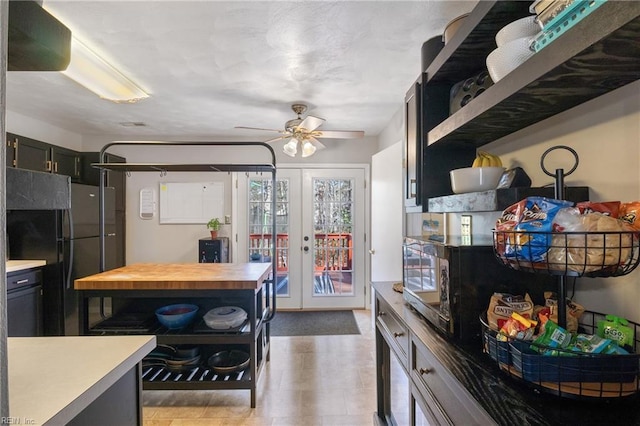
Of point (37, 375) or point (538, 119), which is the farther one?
point (538, 119)

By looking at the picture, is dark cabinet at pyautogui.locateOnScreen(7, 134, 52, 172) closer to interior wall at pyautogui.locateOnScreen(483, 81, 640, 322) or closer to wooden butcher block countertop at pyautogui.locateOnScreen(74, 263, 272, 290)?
wooden butcher block countertop at pyautogui.locateOnScreen(74, 263, 272, 290)

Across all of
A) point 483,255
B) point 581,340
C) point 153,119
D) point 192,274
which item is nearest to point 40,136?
point 153,119

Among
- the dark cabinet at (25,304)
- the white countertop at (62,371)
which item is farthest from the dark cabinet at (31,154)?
the white countertop at (62,371)

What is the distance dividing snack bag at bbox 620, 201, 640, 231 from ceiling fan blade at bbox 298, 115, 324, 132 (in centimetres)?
222

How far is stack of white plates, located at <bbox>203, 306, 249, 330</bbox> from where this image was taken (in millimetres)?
2275

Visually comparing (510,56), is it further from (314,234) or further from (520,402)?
(314,234)

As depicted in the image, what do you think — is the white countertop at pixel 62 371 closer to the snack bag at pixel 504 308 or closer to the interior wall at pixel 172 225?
the snack bag at pixel 504 308

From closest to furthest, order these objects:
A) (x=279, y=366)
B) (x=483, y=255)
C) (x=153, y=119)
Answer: (x=483, y=255)
(x=279, y=366)
(x=153, y=119)

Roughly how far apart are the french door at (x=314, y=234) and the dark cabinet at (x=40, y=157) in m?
2.02

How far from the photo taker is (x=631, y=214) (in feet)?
2.39

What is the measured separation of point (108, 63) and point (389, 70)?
1.97 metres

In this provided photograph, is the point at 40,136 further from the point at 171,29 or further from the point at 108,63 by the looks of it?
the point at 171,29

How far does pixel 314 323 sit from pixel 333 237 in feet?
3.82

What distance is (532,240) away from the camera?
77 cm
